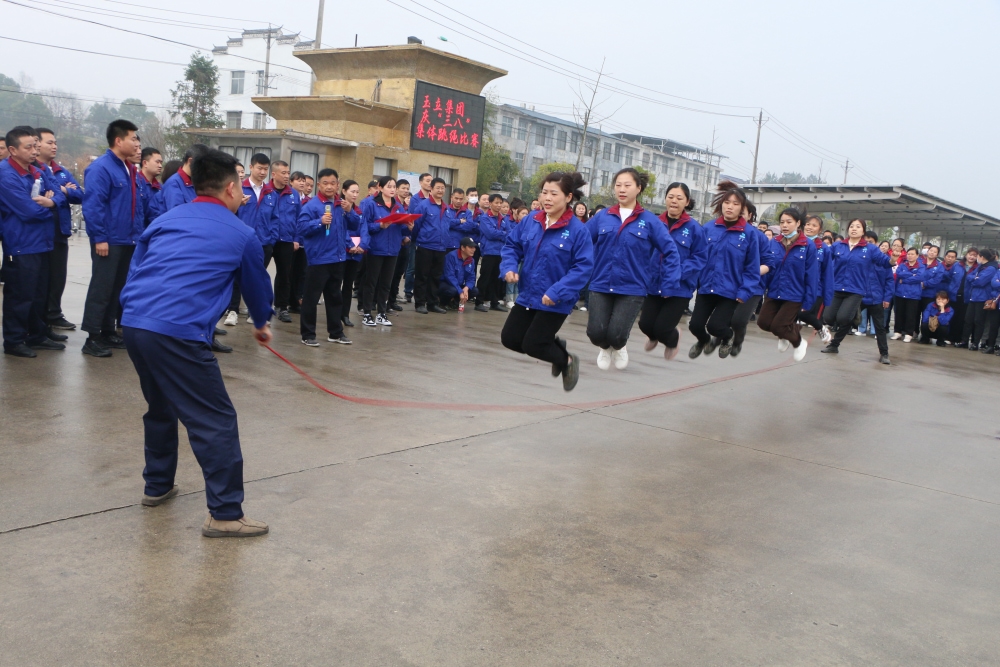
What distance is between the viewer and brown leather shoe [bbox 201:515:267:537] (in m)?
3.69

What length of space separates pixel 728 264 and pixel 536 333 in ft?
9.19

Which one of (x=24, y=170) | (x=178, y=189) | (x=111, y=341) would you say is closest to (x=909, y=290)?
(x=178, y=189)

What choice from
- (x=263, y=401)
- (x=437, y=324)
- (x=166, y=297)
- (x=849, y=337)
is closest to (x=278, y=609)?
(x=166, y=297)

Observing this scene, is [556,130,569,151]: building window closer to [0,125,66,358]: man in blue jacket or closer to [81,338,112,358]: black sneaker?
[0,125,66,358]: man in blue jacket

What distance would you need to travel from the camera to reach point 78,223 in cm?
2570

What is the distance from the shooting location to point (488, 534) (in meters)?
4.02

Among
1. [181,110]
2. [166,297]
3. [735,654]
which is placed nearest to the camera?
[735,654]

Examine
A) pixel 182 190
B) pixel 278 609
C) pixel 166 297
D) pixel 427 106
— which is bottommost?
pixel 278 609

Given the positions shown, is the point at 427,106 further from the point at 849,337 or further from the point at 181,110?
the point at 181,110

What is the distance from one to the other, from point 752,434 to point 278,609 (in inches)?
180

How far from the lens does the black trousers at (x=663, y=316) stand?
304 inches

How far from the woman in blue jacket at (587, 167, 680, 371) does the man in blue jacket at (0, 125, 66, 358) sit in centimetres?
448

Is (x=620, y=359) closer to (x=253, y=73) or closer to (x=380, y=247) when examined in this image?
(x=380, y=247)

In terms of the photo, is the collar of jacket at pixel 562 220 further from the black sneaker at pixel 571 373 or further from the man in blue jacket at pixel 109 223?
the man in blue jacket at pixel 109 223
